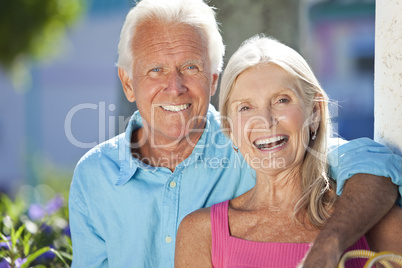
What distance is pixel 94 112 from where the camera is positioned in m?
12.6

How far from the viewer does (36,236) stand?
361 cm

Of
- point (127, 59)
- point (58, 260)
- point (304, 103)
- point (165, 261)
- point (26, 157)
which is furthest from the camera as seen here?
point (26, 157)

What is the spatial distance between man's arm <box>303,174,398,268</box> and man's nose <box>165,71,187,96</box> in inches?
43.2

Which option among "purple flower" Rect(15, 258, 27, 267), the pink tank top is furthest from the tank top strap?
"purple flower" Rect(15, 258, 27, 267)

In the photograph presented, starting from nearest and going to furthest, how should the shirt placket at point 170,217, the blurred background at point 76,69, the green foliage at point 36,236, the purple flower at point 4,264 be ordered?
the shirt placket at point 170,217 → the purple flower at point 4,264 → the green foliage at point 36,236 → the blurred background at point 76,69

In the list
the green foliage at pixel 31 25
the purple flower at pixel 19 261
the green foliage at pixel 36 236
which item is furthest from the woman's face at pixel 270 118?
the green foliage at pixel 31 25

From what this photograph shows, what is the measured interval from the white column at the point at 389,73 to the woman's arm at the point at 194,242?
86cm

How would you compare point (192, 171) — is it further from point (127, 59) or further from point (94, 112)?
point (94, 112)

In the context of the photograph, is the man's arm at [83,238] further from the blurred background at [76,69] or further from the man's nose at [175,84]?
the blurred background at [76,69]

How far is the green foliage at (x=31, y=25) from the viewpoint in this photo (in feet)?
36.2

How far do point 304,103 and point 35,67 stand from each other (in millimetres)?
11146

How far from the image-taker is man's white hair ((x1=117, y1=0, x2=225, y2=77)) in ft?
9.96

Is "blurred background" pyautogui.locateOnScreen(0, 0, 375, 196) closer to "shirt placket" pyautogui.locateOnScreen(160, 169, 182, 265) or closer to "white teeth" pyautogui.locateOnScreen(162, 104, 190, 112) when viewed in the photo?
"white teeth" pyautogui.locateOnScreen(162, 104, 190, 112)

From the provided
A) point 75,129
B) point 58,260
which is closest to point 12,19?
point 75,129
